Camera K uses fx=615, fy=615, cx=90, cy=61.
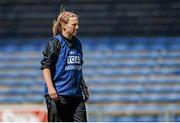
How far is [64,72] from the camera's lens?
4.09 m

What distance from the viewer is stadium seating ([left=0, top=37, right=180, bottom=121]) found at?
9.21 meters

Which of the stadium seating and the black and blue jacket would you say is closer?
the black and blue jacket

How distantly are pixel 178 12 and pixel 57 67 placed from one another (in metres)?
6.01

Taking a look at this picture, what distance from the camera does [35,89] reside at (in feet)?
31.3

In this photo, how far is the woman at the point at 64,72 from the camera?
13.4ft

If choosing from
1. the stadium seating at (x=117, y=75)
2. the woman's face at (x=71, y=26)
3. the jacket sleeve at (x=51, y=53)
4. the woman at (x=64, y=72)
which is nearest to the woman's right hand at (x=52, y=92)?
the woman at (x=64, y=72)

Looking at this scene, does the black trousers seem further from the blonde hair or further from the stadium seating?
the stadium seating

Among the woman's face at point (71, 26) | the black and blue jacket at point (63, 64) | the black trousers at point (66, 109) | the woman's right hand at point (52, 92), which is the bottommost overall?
the black trousers at point (66, 109)

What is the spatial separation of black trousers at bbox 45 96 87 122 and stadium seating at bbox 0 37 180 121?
4.92 meters

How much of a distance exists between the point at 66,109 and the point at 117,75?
544cm

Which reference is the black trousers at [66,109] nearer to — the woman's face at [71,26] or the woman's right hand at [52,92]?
the woman's right hand at [52,92]

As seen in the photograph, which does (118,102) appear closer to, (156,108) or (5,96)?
(156,108)

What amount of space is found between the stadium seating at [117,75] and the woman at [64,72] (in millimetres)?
4924

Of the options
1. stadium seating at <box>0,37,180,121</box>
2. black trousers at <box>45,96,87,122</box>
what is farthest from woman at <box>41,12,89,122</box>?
stadium seating at <box>0,37,180,121</box>
